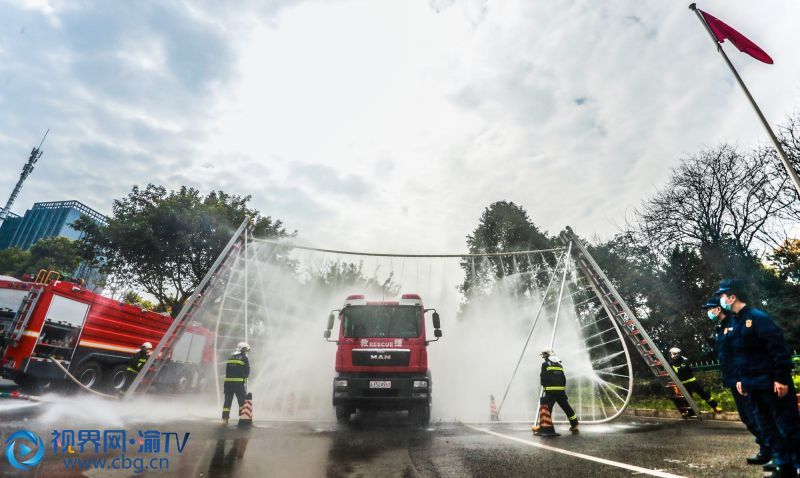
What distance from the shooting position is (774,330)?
3.94m

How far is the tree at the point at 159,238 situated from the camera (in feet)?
66.8

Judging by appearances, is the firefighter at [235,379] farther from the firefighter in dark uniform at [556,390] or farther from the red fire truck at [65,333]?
the firefighter in dark uniform at [556,390]

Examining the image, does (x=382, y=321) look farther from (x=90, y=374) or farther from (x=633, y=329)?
(x=90, y=374)

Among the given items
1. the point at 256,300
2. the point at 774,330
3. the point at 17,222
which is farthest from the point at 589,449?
the point at 17,222

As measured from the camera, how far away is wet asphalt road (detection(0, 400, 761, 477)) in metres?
4.19

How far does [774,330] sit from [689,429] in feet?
19.1

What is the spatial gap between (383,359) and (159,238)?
1814 cm

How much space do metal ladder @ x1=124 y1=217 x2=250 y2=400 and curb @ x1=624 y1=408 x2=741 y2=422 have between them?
1550 centimetres

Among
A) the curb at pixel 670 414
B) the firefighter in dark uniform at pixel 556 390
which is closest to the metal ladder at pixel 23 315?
the firefighter in dark uniform at pixel 556 390

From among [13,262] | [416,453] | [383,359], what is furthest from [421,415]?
[13,262]

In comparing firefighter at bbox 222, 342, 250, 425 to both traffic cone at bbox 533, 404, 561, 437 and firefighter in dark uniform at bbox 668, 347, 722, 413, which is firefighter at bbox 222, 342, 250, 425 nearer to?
traffic cone at bbox 533, 404, 561, 437

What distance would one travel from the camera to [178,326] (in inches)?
459

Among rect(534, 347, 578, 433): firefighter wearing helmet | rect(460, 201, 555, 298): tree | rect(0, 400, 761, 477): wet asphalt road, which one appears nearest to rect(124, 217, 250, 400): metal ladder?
rect(0, 400, 761, 477): wet asphalt road

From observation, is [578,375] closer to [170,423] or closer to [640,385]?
[640,385]
